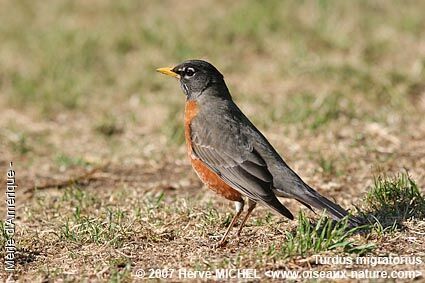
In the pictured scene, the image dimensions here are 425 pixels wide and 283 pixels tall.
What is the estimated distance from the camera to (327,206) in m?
5.51

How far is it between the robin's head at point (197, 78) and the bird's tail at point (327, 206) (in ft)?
5.02

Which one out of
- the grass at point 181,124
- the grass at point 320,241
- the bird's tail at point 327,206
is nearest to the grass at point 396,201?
the grass at point 181,124

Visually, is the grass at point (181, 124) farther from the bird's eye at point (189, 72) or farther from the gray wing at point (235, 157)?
the bird's eye at point (189, 72)

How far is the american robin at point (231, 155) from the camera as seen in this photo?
223 inches

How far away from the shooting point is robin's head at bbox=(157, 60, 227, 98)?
677 centimetres

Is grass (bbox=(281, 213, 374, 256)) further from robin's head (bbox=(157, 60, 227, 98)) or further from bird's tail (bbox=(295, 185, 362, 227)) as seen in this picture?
robin's head (bbox=(157, 60, 227, 98))

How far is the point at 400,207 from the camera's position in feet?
20.3

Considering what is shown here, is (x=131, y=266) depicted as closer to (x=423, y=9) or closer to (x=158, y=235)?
(x=158, y=235)

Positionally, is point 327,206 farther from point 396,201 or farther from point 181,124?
point 181,124

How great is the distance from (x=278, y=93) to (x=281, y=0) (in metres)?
2.39

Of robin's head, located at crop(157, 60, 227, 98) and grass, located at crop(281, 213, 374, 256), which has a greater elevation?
robin's head, located at crop(157, 60, 227, 98)

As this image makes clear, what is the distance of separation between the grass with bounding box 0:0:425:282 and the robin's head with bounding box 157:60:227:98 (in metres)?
0.96

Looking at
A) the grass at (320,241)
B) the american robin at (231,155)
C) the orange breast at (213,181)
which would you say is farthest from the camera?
the orange breast at (213,181)

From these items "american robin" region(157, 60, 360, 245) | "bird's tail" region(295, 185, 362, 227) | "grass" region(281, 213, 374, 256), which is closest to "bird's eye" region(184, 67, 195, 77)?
"american robin" region(157, 60, 360, 245)
